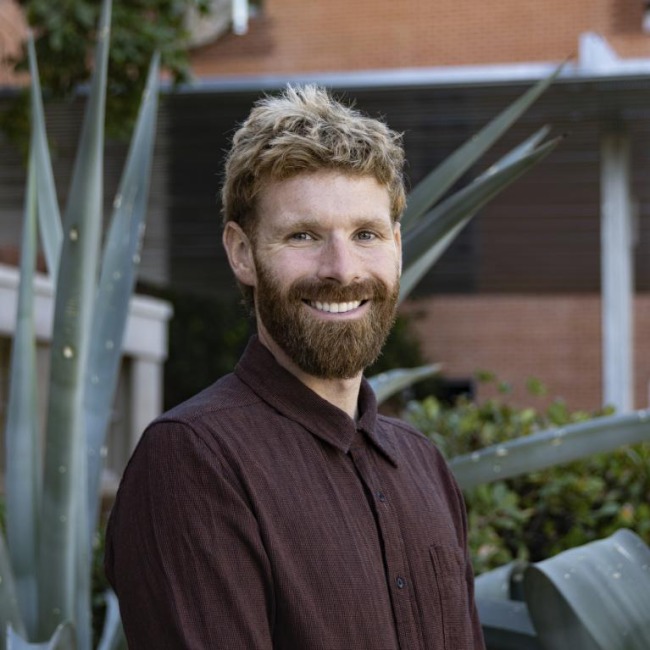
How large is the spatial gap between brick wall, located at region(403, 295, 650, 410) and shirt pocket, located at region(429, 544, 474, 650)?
15.3 m

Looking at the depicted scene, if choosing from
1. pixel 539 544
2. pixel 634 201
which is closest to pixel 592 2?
pixel 634 201

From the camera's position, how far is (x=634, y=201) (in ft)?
41.8

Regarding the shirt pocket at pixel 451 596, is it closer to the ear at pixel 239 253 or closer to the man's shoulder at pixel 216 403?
the man's shoulder at pixel 216 403

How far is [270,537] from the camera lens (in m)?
1.46

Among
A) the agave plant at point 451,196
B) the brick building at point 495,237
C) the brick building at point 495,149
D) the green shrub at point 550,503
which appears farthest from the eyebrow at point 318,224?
the brick building at point 495,237

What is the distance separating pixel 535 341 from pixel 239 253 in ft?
52.0

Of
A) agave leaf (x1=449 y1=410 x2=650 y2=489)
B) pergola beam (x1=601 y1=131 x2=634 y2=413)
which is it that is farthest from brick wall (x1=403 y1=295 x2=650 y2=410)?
agave leaf (x1=449 y1=410 x2=650 y2=489)

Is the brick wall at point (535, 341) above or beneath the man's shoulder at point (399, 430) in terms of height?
beneath

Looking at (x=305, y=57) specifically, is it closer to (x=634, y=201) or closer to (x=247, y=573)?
(x=634, y=201)

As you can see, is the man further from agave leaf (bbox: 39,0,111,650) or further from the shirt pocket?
agave leaf (bbox: 39,0,111,650)

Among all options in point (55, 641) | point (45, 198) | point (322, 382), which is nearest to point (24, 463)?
point (55, 641)

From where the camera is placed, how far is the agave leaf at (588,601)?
2.19m

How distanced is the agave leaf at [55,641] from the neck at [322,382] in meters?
0.85

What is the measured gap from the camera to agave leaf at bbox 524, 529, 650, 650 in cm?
219
